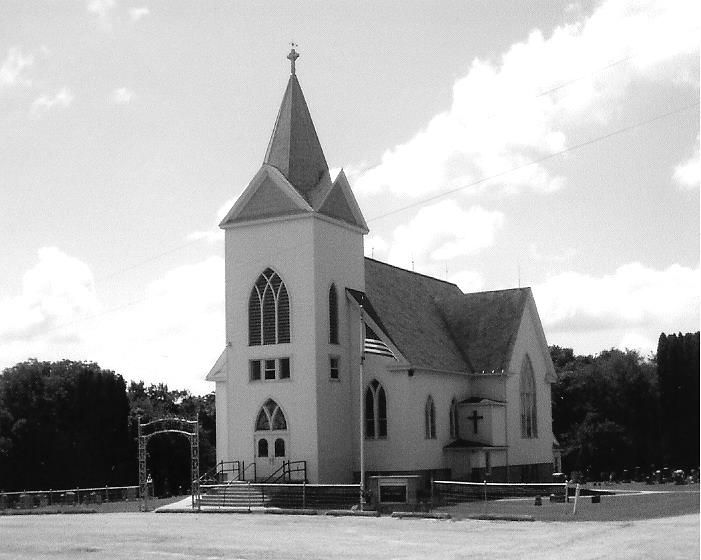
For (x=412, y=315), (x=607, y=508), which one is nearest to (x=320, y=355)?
(x=412, y=315)

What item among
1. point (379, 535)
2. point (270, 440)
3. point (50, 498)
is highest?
point (270, 440)

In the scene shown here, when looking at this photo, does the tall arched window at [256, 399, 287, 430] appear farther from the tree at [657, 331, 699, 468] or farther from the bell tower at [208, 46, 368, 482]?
the tree at [657, 331, 699, 468]

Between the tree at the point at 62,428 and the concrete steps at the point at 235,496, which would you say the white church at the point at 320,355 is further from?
the tree at the point at 62,428

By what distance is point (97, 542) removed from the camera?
104ft

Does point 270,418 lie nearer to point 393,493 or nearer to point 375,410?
point 375,410

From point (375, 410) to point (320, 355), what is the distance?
4.38 m

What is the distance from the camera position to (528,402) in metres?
62.0

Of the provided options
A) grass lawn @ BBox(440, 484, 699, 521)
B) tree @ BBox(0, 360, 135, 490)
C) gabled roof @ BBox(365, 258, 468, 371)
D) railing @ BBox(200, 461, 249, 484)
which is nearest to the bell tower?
railing @ BBox(200, 461, 249, 484)

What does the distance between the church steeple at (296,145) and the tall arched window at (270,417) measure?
9757 millimetres

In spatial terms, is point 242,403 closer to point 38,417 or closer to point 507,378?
point 507,378

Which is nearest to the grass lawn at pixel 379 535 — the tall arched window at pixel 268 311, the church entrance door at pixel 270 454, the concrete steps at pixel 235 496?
the concrete steps at pixel 235 496

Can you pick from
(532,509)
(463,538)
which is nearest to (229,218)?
(532,509)

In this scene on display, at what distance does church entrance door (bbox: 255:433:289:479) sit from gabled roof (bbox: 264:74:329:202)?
441 inches

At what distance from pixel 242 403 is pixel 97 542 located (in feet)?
69.5
